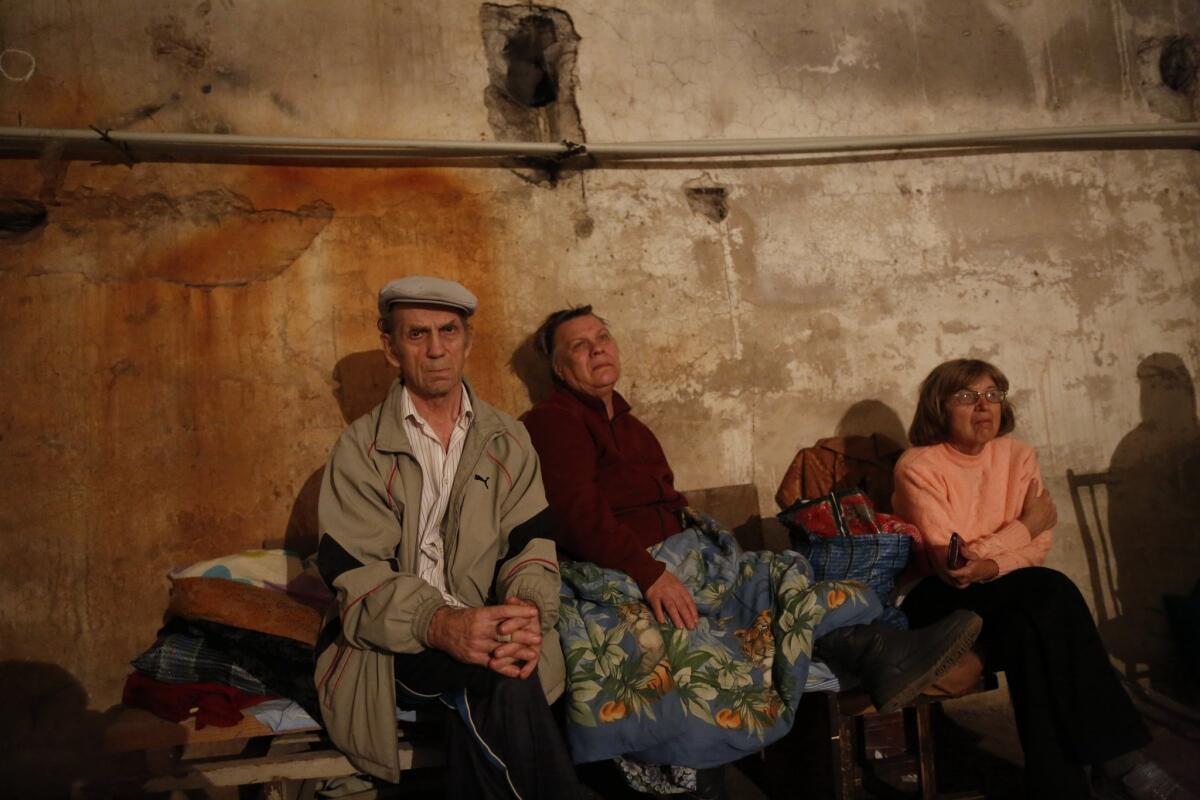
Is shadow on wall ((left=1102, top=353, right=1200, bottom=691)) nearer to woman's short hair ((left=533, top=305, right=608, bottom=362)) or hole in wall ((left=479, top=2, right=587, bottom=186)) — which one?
woman's short hair ((left=533, top=305, right=608, bottom=362))

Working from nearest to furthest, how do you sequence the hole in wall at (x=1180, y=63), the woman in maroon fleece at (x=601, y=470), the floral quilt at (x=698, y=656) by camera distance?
1. the floral quilt at (x=698, y=656)
2. the woman in maroon fleece at (x=601, y=470)
3. the hole in wall at (x=1180, y=63)

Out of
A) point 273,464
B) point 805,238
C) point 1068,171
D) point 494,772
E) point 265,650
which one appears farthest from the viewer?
point 1068,171

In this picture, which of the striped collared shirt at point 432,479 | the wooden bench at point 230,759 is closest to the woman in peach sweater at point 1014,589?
the striped collared shirt at point 432,479

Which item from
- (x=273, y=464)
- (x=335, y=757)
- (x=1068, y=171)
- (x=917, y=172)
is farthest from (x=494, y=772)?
(x=1068, y=171)

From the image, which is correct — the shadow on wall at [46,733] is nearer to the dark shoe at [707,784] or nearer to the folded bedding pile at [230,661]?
the folded bedding pile at [230,661]

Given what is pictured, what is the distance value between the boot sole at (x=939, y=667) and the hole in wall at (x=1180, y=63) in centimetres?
356

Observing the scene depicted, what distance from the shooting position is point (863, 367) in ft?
12.3

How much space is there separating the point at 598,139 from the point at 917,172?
164 cm

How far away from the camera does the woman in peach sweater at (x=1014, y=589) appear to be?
2443mm

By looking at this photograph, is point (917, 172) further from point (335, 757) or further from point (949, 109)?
point (335, 757)

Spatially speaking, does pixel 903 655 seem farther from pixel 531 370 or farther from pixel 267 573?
pixel 267 573

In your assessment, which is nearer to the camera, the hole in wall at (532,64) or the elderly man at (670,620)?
the elderly man at (670,620)

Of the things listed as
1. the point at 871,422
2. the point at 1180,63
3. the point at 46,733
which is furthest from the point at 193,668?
the point at 1180,63

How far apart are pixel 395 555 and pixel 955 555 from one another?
1.96m
